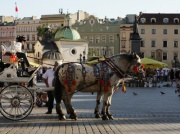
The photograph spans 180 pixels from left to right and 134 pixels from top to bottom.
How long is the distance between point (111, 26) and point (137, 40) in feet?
248

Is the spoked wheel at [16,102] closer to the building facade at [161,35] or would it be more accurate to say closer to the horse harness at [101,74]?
the horse harness at [101,74]

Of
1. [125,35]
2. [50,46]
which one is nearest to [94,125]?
[50,46]

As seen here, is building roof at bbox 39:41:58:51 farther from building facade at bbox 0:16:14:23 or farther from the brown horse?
the brown horse

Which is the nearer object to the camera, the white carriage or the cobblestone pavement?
the cobblestone pavement

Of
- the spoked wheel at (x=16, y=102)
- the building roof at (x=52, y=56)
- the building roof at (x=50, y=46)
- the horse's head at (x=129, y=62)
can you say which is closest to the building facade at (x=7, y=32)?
the building roof at (x=50, y=46)

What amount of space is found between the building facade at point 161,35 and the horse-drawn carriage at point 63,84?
3705 inches

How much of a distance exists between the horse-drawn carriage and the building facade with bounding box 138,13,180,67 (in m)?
94.1

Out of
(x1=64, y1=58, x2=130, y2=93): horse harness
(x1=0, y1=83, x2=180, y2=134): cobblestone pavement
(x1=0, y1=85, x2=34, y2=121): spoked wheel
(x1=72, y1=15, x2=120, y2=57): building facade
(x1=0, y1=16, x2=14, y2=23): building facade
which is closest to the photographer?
(x1=0, y1=83, x2=180, y2=134): cobblestone pavement

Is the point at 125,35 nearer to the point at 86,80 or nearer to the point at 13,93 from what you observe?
the point at 86,80

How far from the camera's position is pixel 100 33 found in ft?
404

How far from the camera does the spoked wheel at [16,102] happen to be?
14357 millimetres

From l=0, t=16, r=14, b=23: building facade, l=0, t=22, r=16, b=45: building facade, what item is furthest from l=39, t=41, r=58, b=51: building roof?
l=0, t=16, r=14, b=23: building facade

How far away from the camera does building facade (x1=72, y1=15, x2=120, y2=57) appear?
12212 centimetres

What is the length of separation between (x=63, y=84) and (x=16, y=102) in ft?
4.82
